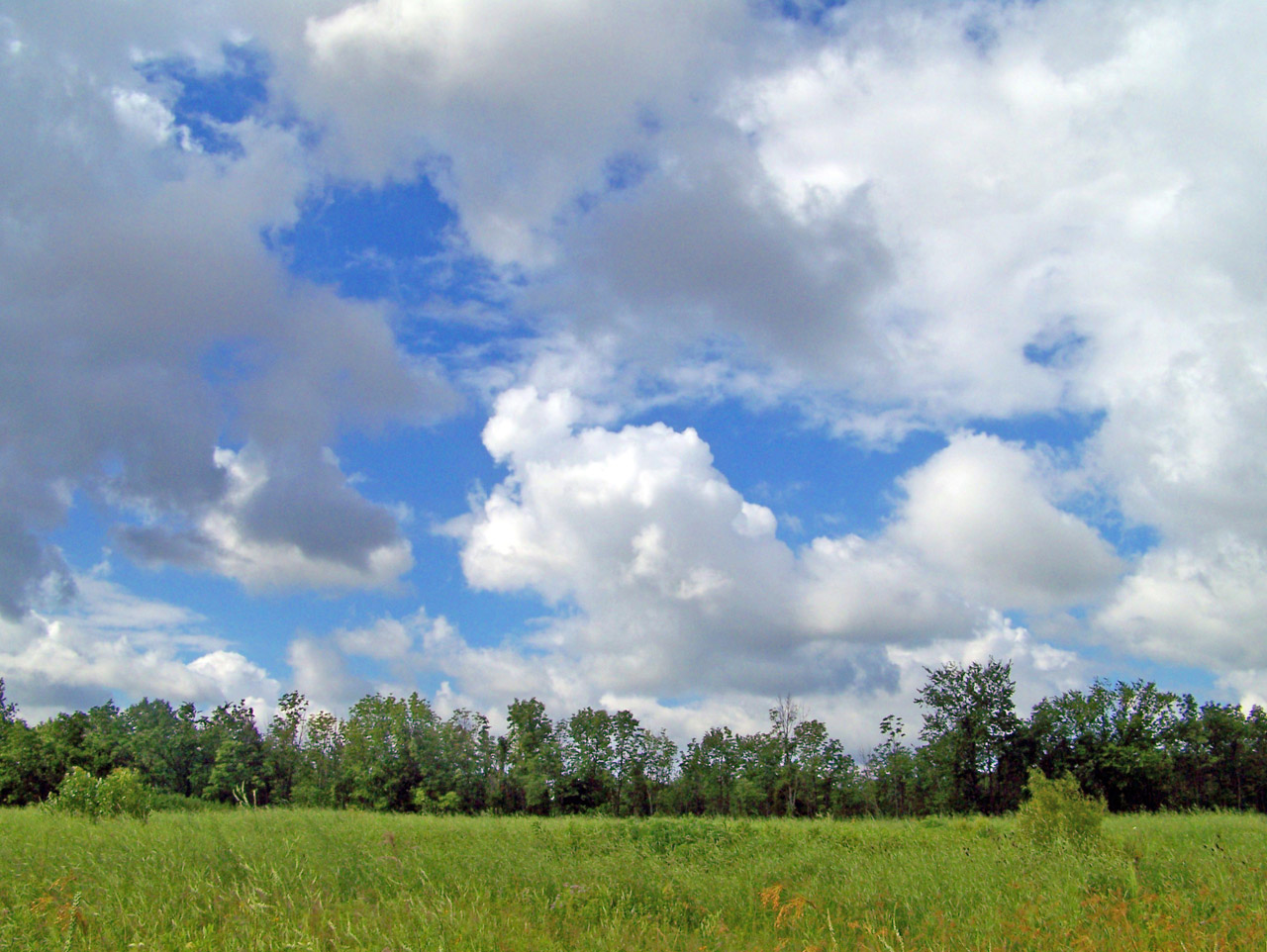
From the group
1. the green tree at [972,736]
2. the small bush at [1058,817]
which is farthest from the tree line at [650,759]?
the small bush at [1058,817]

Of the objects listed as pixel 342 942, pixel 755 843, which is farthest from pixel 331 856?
pixel 755 843

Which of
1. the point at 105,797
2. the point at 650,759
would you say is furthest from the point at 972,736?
the point at 105,797

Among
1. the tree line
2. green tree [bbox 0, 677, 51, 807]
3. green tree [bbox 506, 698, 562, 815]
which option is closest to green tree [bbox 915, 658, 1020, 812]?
the tree line

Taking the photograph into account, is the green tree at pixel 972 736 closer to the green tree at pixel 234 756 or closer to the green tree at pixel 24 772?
the green tree at pixel 234 756

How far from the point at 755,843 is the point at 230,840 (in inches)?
470

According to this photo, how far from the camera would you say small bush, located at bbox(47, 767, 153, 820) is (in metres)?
19.3

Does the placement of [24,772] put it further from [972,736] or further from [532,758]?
[972,736]

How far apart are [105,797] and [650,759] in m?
52.5

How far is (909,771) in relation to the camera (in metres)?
61.5

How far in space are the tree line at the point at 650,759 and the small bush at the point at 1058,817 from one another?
115 ft

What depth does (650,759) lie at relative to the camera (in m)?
67.1

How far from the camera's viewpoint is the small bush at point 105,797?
19.3 metres

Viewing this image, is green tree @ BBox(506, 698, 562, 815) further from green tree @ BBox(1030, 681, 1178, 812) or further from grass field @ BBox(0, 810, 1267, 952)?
grass field @ BBox(0, 810, 1267, 952)

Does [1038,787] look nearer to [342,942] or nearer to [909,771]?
[342,942]
